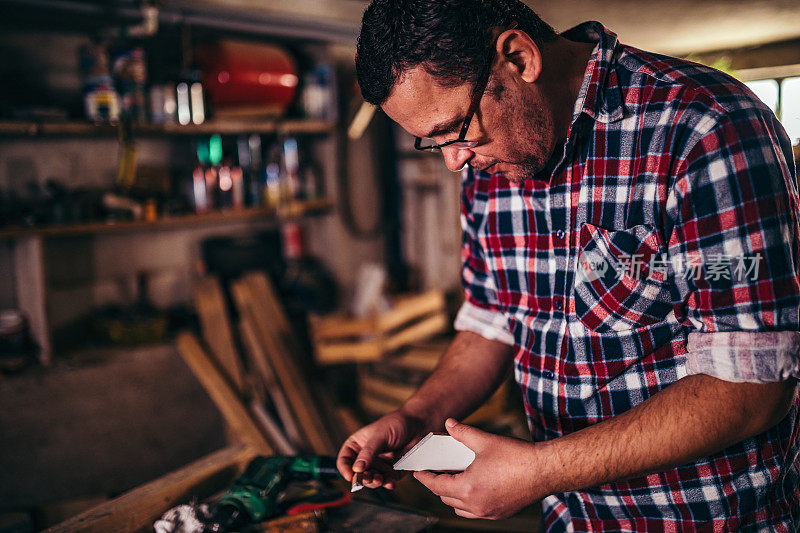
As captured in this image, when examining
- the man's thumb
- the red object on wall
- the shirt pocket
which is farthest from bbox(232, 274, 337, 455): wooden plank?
the shirt pocket

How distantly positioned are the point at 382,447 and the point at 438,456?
180 mm

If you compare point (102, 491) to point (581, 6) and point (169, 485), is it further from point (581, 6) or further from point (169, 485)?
point (581, 6)

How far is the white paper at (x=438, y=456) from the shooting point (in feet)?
3.93

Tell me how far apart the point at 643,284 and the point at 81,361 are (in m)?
3.07

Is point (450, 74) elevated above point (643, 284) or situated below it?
above

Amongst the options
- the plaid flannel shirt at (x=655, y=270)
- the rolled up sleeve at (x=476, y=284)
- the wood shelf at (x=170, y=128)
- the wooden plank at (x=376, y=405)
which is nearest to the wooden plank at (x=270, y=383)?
the wooden plank at (x=376, y=405)

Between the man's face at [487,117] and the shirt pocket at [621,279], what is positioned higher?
the man's face at [487,117]

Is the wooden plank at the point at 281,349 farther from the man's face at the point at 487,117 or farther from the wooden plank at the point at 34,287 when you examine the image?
the man's face at the point at 487,117

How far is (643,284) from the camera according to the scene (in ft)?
3.68

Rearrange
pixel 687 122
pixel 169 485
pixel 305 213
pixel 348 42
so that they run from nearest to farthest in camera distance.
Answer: pixel 687 122
pixel 169 485
pixel 348 42
pixel 305 213

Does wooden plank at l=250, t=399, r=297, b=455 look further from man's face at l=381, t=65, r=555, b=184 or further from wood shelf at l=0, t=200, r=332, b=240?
man's face at l=381, t=65, r=555, b=184

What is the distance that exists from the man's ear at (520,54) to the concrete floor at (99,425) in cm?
280

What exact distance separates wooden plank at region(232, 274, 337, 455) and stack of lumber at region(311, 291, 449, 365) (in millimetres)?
197

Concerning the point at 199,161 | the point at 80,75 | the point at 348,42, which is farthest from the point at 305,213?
the point at 80,75
